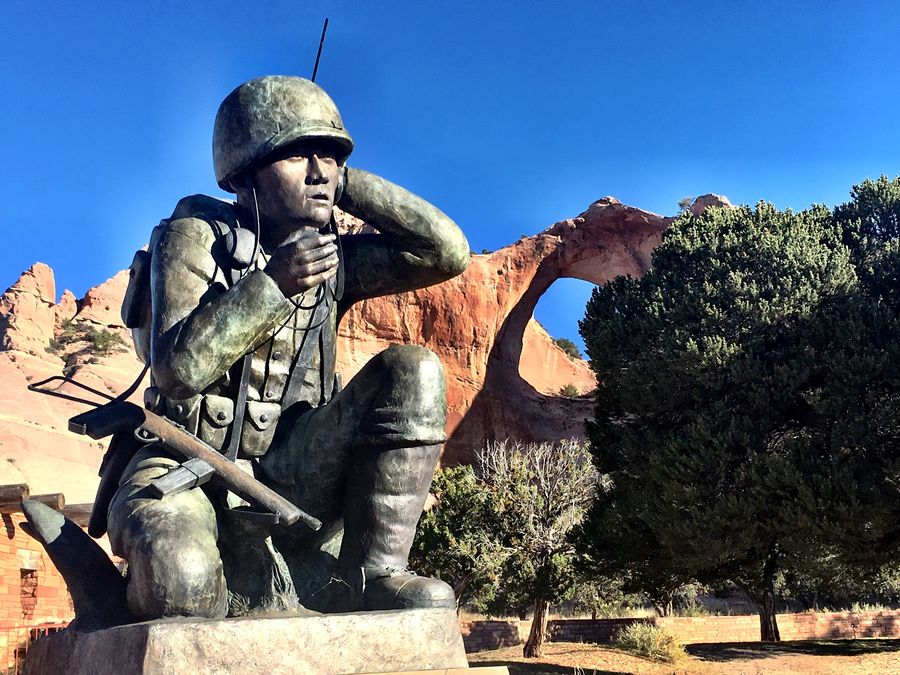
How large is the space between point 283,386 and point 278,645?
1.05 m

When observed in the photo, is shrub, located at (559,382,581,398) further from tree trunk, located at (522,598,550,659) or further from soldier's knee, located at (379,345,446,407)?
soldier's knee, located at (379,345,446,407)

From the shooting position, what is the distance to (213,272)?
9.15ft

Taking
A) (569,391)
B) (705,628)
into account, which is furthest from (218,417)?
(569,391)

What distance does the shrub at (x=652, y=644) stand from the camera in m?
15.6

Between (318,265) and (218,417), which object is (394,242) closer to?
(318,265)

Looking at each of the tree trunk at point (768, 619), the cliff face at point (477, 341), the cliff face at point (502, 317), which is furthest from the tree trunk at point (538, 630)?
the cliff face at point (502, 317)

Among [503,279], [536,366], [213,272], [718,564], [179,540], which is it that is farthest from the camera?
[536,366]

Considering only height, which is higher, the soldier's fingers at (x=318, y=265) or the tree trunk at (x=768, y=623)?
the soldier's fingers at (x=318, y=265)

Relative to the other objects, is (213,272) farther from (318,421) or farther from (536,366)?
(536,366)

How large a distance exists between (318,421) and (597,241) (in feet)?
105

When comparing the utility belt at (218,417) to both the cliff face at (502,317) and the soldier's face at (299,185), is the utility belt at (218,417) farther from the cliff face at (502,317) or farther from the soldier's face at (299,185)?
the cliff face at (502,317)

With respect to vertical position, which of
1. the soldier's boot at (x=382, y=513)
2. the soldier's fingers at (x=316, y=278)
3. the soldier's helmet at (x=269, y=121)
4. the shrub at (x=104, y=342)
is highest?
the shrub at (x=104, y=342)

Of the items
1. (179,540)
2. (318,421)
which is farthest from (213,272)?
(179,540)

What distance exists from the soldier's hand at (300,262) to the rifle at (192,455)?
0.54 meters
